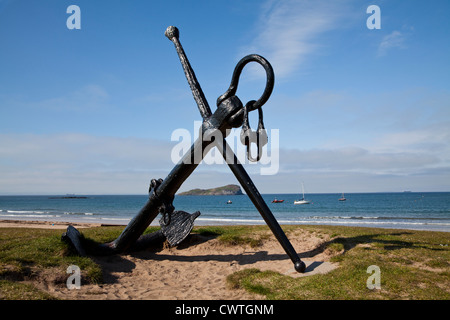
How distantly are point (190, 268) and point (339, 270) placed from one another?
3.17 meters

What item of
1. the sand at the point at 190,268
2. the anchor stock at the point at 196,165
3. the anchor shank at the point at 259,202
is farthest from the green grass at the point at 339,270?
the anchor stock at the point at 196,165

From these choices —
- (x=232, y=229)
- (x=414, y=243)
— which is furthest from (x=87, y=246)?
(x=414, y=243)

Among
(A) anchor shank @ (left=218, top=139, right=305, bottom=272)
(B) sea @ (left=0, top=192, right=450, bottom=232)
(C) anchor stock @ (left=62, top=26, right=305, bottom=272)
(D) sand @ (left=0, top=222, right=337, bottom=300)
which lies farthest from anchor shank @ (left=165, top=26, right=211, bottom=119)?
(B) sea @ (left=0, top=192, right=450, bottom=232)

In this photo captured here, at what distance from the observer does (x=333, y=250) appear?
7117mm

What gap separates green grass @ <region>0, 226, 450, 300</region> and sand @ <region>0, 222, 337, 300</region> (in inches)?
11.4

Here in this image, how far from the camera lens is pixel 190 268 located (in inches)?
275

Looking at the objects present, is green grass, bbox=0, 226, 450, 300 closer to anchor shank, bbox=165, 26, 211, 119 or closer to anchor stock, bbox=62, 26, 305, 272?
anchor stock, bbox=62, 26, 305, 272

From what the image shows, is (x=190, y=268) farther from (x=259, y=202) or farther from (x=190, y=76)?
(x=190, y=76)

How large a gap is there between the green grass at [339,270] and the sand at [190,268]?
0.95 feet

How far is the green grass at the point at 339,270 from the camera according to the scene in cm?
462

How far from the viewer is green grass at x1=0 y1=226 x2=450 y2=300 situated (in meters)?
4.62

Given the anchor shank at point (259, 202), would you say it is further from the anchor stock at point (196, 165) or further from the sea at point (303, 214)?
the sea at point (303, 214)

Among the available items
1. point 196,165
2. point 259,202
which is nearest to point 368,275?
point 259,202
